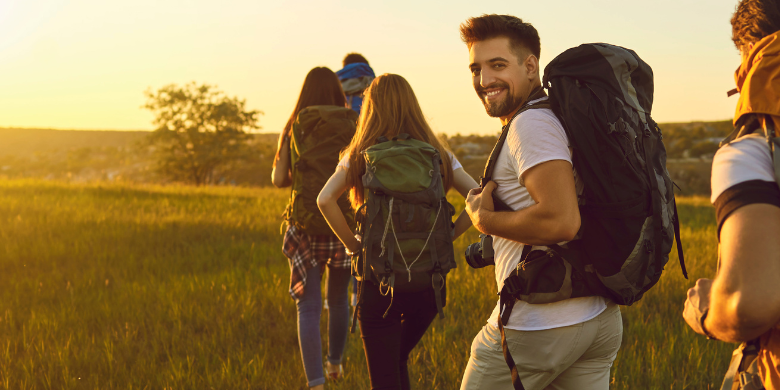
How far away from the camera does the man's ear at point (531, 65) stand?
2.32 m

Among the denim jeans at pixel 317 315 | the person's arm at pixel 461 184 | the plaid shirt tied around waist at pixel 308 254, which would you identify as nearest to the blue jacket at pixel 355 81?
the plaid shirt tied around waist at pixel 308 254

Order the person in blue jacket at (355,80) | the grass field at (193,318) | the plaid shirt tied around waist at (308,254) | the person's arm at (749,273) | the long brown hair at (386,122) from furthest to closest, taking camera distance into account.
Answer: the person in blue jacket at (355,80) < the grass field at (193,318) < the plaid shirt tied around waist at (308,254) < the long brown hair at (386,122) < the person's arm at (749,273)

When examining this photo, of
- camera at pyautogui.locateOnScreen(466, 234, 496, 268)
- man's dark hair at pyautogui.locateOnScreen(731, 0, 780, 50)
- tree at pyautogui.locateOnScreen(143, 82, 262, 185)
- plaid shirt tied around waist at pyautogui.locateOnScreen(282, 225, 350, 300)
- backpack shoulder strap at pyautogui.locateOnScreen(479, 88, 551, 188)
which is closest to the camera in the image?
man's dark hair at pyautogui.locateOnScreen(731, 0, 780, 50)

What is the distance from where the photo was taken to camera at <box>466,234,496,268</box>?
2387mm

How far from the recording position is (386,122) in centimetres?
319

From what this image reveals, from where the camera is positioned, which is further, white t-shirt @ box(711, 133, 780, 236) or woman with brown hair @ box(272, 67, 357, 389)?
woman with brown hair @ box(272, 67, 357, 389)

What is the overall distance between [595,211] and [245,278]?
19.0 feet

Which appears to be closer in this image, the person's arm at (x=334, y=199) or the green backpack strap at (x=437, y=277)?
the green backpack strap at (x=437, y=277)

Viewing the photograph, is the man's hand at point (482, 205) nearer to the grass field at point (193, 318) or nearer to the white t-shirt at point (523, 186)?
the white t-shirt at point (523, 186)

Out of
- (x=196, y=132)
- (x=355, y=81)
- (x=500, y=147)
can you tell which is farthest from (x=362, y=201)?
(x=196, y=132)

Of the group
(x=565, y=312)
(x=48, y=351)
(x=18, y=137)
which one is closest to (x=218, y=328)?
(x=48, y=351)

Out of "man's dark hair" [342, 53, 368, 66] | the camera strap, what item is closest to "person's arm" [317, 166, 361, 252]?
the camera strap

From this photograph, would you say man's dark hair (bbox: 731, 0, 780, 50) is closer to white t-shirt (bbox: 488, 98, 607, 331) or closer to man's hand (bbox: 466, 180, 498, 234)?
white t-shirt (bbox: 488, 98, 607, 331)

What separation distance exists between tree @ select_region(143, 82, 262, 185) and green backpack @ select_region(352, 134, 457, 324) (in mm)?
41684
